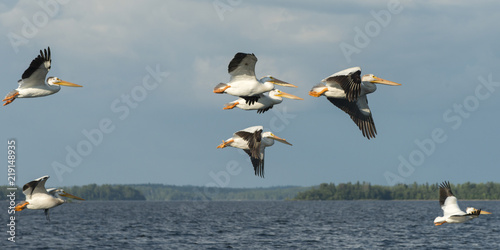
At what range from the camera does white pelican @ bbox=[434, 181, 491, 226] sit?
29.0 m

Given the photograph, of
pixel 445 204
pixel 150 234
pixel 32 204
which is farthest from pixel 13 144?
pixel 150 234

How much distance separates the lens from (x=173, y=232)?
304 feet

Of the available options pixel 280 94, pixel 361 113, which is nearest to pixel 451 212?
pixel 361 113

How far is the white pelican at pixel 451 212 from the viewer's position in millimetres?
28953

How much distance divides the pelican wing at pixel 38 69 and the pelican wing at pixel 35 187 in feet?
10.1

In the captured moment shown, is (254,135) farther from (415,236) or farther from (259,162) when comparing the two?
(415,236)

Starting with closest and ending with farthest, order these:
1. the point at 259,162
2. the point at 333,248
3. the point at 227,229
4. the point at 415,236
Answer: the point at 259,162 → the point at 333,248 → the point at 415,236 → the point at 227,229

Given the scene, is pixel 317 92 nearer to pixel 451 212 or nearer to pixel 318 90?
pixel 318 90

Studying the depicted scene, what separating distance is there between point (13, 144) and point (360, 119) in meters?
13.9

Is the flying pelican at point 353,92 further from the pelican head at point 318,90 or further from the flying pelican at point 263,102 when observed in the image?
the flying pelican at point 263,102

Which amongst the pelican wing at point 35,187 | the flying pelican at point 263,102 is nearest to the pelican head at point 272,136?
the flying pelican at point 263,102

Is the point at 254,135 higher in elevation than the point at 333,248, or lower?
higher

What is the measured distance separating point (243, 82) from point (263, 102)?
2.17 metres

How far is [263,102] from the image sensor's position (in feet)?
76.3
